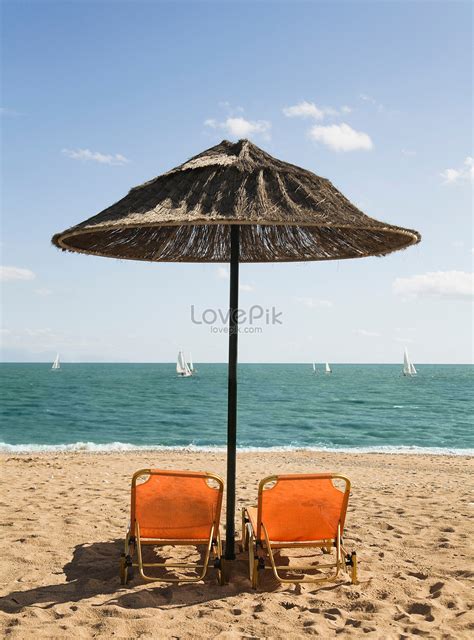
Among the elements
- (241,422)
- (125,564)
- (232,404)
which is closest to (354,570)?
(232,404)

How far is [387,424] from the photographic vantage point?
2764 cm

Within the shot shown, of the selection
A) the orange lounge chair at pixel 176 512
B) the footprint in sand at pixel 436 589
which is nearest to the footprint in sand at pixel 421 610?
the footprint in sand at pixel 436 589

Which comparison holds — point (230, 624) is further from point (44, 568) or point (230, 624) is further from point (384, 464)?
point (384, 464)

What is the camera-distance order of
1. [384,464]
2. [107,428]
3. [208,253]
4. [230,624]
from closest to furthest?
[230,624]
[208,253]
[384,464]
[107,428]

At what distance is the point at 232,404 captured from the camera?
4438 millimetres

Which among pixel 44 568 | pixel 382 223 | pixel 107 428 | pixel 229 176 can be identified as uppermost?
pixel 229 176

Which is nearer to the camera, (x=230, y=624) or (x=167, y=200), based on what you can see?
(x=230, y=624)

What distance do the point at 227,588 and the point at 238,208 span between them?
2569 mm

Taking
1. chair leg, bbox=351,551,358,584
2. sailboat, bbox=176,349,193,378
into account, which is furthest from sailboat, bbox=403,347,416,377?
chair leg, bbox=351,551,358,584

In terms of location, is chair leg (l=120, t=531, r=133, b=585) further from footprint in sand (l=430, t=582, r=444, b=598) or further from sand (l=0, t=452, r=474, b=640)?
footprint in sand (l=430, t=582, r=444, b=598)

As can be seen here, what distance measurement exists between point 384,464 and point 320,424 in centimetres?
1425

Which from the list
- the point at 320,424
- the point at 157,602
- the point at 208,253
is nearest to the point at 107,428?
the point at 320,424

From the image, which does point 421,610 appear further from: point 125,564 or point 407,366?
point 407,366

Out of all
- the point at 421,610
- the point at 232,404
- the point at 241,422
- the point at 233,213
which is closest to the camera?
the point at 421,610
